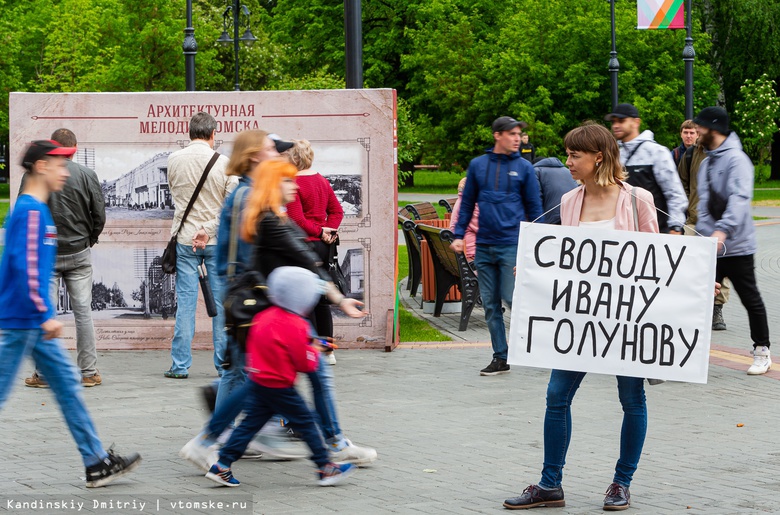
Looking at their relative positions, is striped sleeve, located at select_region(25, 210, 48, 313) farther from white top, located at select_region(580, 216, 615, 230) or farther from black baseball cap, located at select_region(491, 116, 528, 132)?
black baseball cap, located at select_region(491, 116, 528, 132)

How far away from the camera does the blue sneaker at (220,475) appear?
5.71 m

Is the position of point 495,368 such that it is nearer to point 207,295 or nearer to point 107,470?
point 207,295

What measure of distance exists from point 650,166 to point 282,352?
3801 millimetres

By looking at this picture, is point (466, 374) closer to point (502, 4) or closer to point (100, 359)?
point (100, 359)

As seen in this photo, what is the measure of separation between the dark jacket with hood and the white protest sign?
3387 mm

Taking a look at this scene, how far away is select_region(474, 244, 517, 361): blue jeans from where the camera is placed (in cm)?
880

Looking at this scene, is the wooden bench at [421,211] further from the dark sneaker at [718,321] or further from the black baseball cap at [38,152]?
the black baseball cap at [38,152]

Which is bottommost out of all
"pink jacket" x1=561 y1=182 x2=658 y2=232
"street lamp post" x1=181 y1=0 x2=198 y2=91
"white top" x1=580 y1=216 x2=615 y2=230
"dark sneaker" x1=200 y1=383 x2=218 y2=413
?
"dark sneaker" x1=200 y1=383 x2=218 y2=413

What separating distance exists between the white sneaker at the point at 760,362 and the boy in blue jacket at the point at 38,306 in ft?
16.4

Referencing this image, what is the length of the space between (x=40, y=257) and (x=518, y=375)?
446 centimetres

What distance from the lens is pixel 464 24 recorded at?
50969 millimetres

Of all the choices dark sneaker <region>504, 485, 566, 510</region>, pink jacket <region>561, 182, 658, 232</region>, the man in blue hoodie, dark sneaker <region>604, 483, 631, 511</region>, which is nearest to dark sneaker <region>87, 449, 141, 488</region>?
dark sneaker <region>504, 485, 566, 510</region>

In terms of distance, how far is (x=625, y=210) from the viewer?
17.6 feet

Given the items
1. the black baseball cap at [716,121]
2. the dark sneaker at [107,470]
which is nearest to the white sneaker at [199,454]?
the dark sneaker at [107,470]
